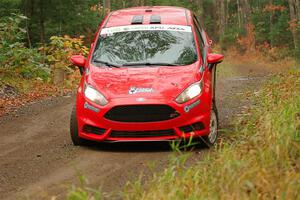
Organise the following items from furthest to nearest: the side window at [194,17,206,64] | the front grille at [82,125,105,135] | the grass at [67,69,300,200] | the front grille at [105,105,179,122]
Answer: the side window at [194,17,206,64] → the front grille at [82,125,105,135] → the front grille at [105,105,179,122] → the grass at [67,69,300,200]

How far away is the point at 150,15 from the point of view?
9.38 meters

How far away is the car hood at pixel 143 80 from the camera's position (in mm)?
7535

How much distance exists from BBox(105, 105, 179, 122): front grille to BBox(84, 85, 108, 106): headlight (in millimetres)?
205

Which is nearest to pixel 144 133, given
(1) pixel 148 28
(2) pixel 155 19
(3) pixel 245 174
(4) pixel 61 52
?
(1) pixel 148 28

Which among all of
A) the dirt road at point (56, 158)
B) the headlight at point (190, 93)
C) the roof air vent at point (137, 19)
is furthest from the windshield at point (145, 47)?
the dirt road at point (56, 158)

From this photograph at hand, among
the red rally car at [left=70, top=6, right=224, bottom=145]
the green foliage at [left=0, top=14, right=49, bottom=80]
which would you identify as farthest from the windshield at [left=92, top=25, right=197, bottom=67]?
the green foliage at [left=0, top=14, right=49, bottom=80]

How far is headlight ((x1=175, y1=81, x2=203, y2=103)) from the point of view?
7.46 meters

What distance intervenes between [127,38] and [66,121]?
7.84 ft

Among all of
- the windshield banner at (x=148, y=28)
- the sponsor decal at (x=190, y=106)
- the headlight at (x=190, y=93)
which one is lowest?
the sponsor decal at (x=190, y=106)

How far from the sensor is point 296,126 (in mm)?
5953

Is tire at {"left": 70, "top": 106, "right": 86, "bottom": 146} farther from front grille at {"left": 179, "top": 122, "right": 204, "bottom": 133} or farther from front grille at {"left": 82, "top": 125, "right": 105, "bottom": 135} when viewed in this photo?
front grille at {"left": 179, "top": 122, "right": 204, "bottom": 133}

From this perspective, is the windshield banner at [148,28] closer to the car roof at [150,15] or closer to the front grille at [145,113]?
the car roof at [150,15]

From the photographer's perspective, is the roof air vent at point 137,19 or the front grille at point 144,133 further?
the roof air vent at point 137,19

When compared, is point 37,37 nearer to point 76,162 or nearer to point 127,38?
point 127,38
